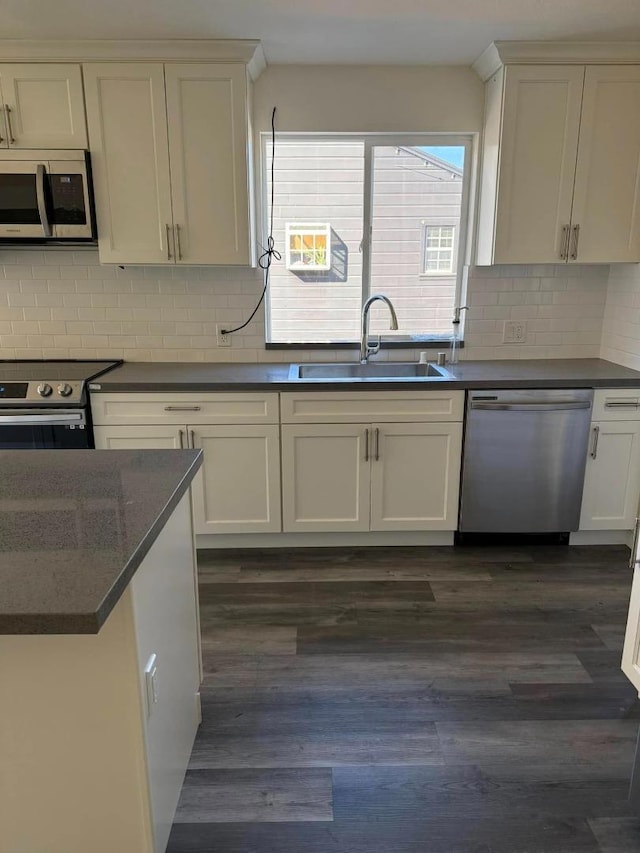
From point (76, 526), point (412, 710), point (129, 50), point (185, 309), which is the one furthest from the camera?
point (185, 309)

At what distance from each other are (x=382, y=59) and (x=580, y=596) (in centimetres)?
288

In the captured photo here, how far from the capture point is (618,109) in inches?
112

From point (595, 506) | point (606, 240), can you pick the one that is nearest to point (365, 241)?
point (606, 240)

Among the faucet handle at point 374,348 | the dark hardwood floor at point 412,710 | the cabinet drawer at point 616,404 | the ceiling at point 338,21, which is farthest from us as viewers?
the faucet handle at point 374,348

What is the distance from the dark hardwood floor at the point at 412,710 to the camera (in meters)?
1.57

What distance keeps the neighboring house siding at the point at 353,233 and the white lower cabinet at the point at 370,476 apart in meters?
0.78

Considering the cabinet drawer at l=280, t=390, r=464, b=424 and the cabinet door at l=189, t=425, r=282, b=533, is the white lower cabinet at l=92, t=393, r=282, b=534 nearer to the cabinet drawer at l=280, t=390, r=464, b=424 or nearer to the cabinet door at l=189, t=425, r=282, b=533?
the cabinet door at l=189, t=425, r=282, b=533

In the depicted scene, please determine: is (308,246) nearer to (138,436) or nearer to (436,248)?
(436,248)

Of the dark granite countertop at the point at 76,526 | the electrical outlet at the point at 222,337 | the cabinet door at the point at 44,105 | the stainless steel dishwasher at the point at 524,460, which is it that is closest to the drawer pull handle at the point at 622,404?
the stainless steel dishwasher at the point at 524,460

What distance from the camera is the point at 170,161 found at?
9.32 ft

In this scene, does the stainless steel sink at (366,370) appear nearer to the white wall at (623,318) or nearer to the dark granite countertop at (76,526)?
the white wall at (623,318)

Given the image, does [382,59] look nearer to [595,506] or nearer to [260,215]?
[260,215]

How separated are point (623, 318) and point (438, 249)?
1110 millimetres

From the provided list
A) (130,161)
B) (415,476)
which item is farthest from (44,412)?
(415,476)
